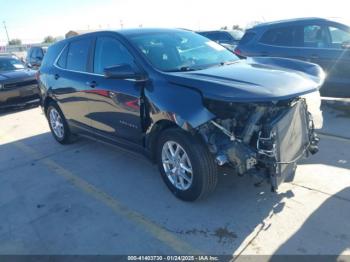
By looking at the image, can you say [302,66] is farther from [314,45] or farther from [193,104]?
[314,45]

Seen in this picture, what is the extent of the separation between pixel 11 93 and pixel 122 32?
613cm

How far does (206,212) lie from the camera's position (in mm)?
3617

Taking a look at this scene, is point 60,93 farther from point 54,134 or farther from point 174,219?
point 174,219

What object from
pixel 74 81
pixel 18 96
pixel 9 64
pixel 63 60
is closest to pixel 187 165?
pixel 74 81

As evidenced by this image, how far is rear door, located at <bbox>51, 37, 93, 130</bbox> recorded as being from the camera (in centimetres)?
500

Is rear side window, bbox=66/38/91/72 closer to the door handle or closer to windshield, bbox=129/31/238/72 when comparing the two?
the door handle

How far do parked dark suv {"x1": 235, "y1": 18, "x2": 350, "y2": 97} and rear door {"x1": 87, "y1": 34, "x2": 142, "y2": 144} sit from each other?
4.26 metres

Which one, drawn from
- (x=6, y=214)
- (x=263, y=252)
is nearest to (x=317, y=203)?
(x=263, y=252)

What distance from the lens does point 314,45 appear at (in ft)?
22.9

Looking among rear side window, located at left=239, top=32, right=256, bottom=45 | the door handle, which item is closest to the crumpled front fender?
the door handle

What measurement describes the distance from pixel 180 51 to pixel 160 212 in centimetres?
201

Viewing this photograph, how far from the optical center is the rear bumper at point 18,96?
9.27 m

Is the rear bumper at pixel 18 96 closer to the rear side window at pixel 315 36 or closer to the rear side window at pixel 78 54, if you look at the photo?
the rear side window at pixel 78 54

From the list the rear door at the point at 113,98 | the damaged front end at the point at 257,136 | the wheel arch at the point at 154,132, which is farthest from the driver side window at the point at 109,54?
the damaged front end at the point at 257,136
